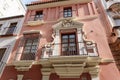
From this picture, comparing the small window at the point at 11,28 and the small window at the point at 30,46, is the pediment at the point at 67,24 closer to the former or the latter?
the small window at the point at 30,46

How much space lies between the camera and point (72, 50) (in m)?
10.3

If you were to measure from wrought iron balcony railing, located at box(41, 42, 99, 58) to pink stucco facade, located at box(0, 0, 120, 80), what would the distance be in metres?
0.28

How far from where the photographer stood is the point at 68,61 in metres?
8.75

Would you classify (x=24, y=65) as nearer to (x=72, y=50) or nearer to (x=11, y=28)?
(x=72, y=50)

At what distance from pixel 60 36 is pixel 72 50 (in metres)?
1.71

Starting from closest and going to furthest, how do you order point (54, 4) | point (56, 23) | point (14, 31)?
point (56, 23) < point (14, 31) < point (54, 4)

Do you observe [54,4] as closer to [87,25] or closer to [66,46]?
[87,25]

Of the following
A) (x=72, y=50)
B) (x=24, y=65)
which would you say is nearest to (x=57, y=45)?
(x=72, y=50)

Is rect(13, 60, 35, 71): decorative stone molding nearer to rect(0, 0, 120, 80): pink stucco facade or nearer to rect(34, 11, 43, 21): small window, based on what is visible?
rect(0, 0, 120, 80): pink stucco facade

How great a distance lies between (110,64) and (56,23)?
5.72 m

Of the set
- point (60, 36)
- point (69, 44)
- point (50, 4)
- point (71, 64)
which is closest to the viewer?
point (71, 64)

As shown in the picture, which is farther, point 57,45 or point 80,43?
point 57,45

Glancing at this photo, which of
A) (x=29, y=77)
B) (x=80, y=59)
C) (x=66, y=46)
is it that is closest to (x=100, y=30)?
(x=66, y=46)

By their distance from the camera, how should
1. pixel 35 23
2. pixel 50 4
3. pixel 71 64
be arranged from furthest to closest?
pixel 50 4
pixel 35 23
pixel 71 64
